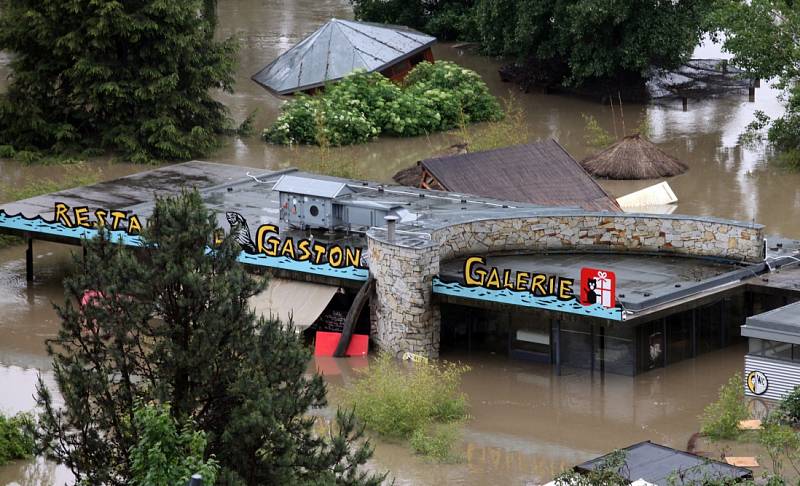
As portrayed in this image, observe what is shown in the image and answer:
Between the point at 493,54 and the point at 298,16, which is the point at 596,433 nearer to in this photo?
the point at 493,54

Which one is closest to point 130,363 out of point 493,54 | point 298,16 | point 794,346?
point 794,346

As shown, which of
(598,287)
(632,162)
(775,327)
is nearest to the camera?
(775,327)

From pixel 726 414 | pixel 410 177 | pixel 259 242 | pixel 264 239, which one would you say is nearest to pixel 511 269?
pixel 264 239

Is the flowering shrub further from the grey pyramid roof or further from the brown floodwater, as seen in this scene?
the grey pyramid roof

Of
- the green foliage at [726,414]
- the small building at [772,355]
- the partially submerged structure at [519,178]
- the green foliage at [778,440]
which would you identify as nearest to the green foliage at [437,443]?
the green foliage at [726,414]

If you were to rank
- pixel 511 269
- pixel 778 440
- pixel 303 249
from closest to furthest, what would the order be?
1. pixel 778 440
2. pixel 511 269
3. pixel 303 249

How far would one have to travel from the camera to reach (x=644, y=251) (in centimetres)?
3675

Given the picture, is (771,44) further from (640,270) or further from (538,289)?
(538,289)

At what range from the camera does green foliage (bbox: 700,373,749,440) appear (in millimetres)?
29562

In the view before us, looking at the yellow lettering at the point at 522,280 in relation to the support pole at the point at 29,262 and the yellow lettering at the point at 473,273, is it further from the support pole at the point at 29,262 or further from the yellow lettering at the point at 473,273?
the support pole at the point at 29,262

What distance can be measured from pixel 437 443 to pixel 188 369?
919 cm

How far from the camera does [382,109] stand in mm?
58375

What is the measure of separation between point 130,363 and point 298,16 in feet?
215

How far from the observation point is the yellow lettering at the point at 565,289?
32.9 m
